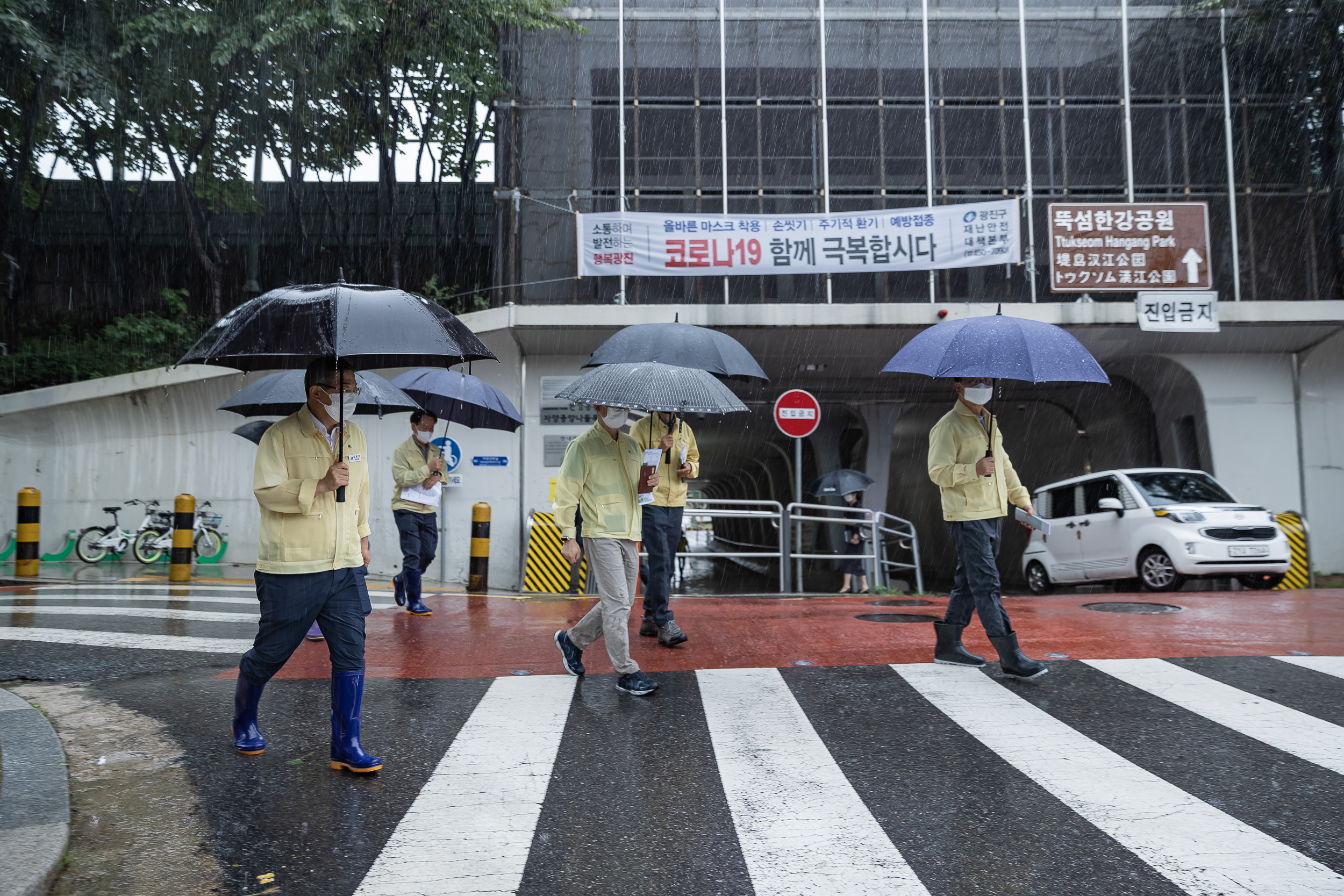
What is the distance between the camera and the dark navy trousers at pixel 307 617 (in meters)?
4.07

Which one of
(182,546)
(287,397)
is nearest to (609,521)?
(287,397)

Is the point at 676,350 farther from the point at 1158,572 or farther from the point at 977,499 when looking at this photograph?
the point at 1158,572

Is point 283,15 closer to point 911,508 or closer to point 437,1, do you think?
point 437,1

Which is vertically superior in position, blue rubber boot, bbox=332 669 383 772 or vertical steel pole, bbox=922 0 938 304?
vertical steel pole, bbox=922 0 938 304

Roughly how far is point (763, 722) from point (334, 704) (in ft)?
6.84

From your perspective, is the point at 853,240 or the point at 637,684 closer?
the point at 637,684

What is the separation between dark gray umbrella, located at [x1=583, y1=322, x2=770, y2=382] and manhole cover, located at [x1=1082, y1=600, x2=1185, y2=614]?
15.2 ft

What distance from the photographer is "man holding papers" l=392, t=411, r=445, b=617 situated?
8625 mm

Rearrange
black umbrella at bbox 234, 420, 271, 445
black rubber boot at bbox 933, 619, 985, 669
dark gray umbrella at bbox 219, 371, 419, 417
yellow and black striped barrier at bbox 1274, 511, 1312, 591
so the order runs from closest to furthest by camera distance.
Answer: black rubber boot at bbox 933, 619, 985, 669
dark gray umbrella at bbox 219, 371, 419, 417
black umbrella at bbox 234, 420, 271, 445
yellow and black striped barrier at bbox 1274, 511, 1312, 591

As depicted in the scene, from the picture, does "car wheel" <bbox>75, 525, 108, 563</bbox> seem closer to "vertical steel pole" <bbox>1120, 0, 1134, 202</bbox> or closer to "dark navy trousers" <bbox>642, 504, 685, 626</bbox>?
"dark navy trousers" <bbox>642, 504, 685, 626</bbox>

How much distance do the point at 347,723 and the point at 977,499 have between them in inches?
150

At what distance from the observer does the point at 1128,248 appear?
15531mm

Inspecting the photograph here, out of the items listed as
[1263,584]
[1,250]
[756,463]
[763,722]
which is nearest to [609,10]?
[1,250]

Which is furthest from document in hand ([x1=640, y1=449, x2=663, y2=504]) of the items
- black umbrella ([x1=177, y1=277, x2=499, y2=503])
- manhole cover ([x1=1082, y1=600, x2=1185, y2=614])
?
manhole cover ([x1=1082, y1=600, x2=1185, y2=614])
